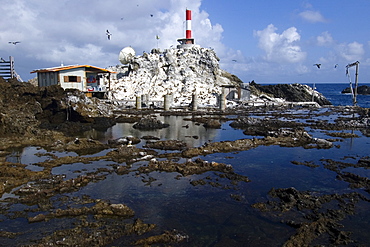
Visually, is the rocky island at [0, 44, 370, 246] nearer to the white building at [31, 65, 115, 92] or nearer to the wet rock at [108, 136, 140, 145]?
the wet rock at [108, 136, 140, 145]

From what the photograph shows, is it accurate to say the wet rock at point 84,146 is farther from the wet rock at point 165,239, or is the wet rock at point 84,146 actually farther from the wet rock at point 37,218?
the wet rock at point 165,239

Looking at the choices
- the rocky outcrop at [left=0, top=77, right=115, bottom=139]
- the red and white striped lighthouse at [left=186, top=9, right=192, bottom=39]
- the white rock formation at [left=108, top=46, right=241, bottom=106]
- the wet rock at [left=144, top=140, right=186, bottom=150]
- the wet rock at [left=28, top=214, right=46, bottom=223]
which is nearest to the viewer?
the wet rock at [left=28, top=214, right=46, bottom=223]

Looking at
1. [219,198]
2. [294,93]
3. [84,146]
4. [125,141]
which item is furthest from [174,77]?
[219,198]

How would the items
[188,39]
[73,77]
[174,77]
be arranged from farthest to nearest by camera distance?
[188,39], [174,77], [73,77]

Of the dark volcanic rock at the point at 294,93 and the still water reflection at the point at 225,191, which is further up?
the dark volcanic rock at the point at 294,93

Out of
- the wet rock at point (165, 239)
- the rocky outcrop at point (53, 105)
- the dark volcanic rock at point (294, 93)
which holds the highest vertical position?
the dark volcanic rock at point (294, 93)

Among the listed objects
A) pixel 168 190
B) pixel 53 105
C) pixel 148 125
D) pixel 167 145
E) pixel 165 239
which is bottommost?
pixel 165 239

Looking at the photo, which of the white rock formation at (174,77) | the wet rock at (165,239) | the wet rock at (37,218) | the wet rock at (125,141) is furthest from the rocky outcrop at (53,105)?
the white rock formation at (174,77)

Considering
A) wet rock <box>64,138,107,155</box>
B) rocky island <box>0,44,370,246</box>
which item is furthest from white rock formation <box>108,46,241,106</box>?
wet rock <box>64,138,107,155</box>

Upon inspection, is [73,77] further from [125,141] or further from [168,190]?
[168,190]

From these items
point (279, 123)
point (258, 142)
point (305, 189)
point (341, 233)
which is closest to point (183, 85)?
point (279, 123)

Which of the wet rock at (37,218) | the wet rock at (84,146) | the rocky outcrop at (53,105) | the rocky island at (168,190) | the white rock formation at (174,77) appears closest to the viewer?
the rocky island at (168,190)

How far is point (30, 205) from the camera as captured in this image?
35.5ft

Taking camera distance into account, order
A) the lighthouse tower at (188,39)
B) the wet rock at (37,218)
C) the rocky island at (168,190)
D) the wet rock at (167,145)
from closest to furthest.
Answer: the rocky island at (168,190), the wet rock at (37,218), the wet rock at (167,145), the lighthouse tower at (188,39)
